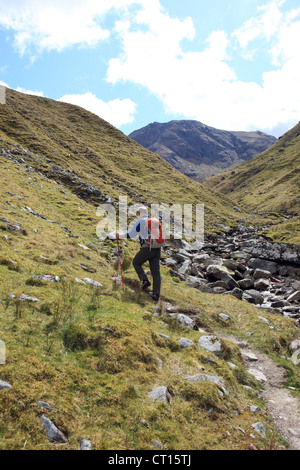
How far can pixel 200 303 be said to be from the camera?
44.9 ft

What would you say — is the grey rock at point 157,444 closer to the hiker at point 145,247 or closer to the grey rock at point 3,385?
the grey rock at point 3,385

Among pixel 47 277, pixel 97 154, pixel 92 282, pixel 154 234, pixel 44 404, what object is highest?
pixel 97 154

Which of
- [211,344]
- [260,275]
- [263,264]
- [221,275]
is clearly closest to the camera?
[211,344]

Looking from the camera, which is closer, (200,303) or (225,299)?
(200,303)

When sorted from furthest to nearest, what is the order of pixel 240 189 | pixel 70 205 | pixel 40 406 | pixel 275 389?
1. pixel 240 189
2. pixel 70 205
3. pixel 275 389
4. pixel 40 406

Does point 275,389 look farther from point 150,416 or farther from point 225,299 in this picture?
point 225,299

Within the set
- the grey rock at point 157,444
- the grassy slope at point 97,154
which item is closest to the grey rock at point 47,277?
the grey rock at point 157,444

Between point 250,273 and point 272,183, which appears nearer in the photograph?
point 250,273

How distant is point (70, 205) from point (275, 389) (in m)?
23.8

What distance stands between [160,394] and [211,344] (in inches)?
148

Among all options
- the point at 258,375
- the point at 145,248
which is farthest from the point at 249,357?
the point at 145,248

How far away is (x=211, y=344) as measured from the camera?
8984 millimetres

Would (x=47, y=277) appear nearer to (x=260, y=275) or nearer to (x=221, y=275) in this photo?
(x=221, y=275)
